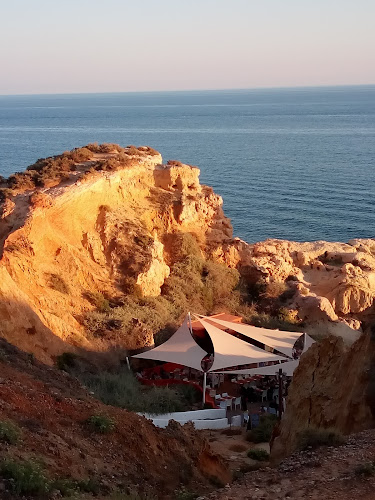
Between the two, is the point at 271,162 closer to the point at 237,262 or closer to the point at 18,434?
the point at 237,262

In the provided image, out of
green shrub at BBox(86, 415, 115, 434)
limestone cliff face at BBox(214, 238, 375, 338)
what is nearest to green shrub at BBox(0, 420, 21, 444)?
green shrub at BBox(86, 415, 115, 434)

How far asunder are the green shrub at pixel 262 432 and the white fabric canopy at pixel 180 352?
3.38 metres

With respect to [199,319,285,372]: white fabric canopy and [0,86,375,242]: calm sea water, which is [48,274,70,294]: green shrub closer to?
[199,319,285,372]: white fabric canopy

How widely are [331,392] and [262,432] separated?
4.38 meters

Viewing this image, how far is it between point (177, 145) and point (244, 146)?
9.33 m

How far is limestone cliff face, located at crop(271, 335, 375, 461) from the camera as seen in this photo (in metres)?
12.3

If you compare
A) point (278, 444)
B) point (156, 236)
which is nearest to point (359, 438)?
point (278, 444)

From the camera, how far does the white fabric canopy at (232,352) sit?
20.8 metres

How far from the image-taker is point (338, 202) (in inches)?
2210

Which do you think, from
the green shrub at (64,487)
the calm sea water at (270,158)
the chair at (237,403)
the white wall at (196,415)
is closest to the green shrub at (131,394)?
the white wall at (196,415)

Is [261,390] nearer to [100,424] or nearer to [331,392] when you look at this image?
[331,392]

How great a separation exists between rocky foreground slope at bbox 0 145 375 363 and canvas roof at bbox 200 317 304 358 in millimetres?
2819

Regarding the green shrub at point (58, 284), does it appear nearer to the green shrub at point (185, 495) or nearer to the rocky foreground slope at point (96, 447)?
the rocky foreground slope at point (96, 447)

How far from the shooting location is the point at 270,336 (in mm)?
22641
